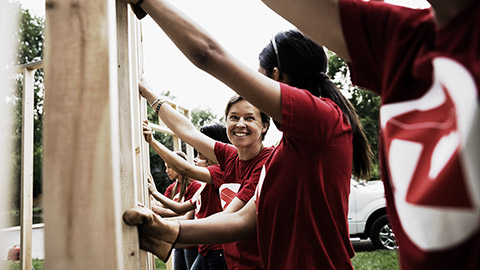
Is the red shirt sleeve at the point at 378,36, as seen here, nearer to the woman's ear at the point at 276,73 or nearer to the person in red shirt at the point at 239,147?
the woman's ear at the point at 276,73

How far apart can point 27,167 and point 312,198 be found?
286cm

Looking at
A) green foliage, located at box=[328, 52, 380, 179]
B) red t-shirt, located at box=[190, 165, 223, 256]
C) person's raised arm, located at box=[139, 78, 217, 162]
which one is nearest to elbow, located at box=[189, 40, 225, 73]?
person's raised arm, located at box=[139, 78, 217, 162]

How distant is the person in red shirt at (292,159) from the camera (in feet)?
3.75

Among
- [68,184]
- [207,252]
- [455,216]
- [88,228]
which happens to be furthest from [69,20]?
[207,252]

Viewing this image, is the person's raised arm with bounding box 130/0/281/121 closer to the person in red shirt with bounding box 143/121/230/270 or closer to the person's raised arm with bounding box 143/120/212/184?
the person in red shirt with bounding box 143/121/230/270

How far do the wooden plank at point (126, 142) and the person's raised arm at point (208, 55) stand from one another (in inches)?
7.7

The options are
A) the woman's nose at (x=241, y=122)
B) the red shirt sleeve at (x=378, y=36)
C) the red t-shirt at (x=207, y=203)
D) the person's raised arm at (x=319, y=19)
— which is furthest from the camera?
the red t-shirt at (x=207, y=203)

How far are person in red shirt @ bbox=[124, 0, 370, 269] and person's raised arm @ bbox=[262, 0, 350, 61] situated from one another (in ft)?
0.64

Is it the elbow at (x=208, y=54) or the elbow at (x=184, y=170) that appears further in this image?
the elbow at (x=184, y=170)

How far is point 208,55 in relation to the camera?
1.13 m

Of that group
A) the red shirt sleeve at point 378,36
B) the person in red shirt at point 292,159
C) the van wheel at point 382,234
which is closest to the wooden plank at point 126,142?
the person in red shirt at point 292,159

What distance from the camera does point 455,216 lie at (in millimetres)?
611

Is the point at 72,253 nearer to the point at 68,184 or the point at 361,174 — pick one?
the point at 68,184

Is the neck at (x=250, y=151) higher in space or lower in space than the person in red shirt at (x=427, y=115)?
higher
